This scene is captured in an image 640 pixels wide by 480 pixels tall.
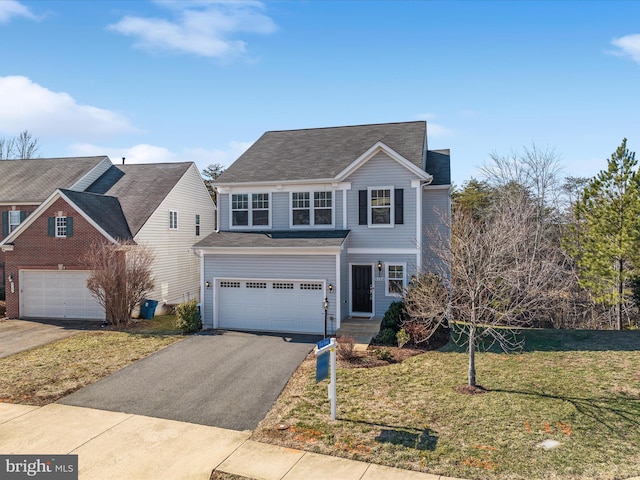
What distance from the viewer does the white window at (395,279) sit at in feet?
58.7

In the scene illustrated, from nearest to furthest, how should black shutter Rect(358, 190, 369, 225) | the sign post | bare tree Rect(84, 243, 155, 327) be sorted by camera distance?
the sign post
black shutter Rect(358, 190, 369, 225)
bare tree Rect(84, 243, 155, 327)

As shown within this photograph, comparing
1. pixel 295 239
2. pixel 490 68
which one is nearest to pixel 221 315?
pixel 295 239

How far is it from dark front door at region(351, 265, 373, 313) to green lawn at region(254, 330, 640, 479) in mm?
5246

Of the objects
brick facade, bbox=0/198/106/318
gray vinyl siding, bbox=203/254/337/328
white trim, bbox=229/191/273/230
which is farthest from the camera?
brick facade, bbox=0/198/106/318

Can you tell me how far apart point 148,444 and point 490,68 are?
16.4 metres

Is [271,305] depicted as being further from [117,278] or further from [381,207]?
[117,278]

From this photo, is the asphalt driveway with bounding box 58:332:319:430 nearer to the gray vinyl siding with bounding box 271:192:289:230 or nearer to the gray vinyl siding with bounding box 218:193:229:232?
the gray vinyl siding with bounding box 271:192:289:230

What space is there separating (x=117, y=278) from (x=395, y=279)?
12045mm

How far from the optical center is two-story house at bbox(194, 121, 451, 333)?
17.5 m

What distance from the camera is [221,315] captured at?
1838cm

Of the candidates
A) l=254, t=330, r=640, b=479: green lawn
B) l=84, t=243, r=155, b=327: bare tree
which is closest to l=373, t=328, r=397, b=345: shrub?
l=254, t=330, r=640, b=479: green lawn

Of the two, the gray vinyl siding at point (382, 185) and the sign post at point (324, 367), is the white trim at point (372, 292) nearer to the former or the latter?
the gray vinyl siding at point (382, 185)

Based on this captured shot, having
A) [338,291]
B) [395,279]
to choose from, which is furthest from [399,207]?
[338,291]

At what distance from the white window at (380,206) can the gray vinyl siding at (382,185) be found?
0.79ft
